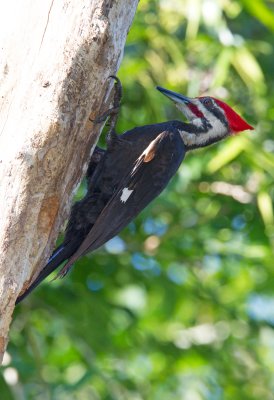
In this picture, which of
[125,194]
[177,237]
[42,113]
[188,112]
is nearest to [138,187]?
[125,194]

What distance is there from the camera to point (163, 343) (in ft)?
15.4

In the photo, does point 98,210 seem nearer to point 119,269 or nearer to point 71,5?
point 71,5

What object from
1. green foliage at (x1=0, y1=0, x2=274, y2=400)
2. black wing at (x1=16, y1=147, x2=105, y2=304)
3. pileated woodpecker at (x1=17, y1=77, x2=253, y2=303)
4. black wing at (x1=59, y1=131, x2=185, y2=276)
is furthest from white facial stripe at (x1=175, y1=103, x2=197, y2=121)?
black wing at (x1=16, y1=147, x2=105, y2=304)

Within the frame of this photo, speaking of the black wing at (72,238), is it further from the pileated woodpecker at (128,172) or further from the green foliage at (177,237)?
the green foliage at (177,237)

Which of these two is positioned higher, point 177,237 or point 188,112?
point 188,112

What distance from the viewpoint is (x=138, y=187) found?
3.38 metres

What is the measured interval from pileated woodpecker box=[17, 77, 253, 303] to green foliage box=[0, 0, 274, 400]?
1.26 feet

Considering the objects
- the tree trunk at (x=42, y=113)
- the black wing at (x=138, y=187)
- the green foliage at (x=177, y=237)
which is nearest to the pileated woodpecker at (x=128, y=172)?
the black wing at (x=138, y=187)

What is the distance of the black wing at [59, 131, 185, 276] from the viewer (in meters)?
3.22

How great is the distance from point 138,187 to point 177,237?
1350mm

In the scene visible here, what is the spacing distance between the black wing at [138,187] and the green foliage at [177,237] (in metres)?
0.73

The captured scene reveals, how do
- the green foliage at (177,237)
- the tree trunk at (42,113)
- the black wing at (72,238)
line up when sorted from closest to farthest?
the tree trunk at (42,113)
the black wing at (72,238)
the green foliage at (177,237)

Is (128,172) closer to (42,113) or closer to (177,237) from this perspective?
(42,113)

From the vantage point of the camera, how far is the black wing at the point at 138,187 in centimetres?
322
